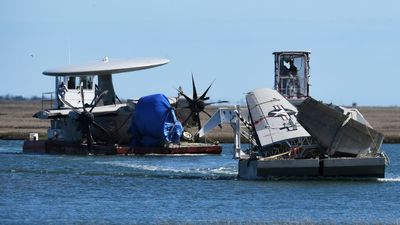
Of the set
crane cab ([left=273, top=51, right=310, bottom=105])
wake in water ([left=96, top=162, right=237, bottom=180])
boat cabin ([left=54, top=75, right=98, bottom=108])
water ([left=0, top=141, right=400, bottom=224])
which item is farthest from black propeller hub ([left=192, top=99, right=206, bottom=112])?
crane cab ([left=273, top=51, right=310, bottom=105])

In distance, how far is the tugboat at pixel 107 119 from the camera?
84000 millimetres

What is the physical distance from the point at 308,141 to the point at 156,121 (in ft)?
103

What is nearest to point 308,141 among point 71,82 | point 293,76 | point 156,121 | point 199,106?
point 293,76

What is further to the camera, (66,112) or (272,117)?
(66,112)

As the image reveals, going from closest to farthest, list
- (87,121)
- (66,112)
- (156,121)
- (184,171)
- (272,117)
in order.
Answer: (272,117)
(184,171)
(156,121)
(87,121)
(66,112)

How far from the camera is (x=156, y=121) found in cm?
8375

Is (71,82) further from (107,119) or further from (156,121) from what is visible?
(156,121)

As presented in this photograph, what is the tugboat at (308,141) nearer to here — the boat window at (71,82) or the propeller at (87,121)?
the propeller at (87,121)

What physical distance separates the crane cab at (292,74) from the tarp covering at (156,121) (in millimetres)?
25996

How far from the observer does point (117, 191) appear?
51.4 m

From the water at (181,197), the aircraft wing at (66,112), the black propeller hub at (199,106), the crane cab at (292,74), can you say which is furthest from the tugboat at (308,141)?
the aircraft wing at (66,112)

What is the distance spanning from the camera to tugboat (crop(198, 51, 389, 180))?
51562 mm

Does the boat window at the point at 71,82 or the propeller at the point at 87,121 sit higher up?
the boat window at the point at 71,82

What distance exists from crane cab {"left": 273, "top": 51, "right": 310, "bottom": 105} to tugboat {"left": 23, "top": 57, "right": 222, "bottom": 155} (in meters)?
25.9
